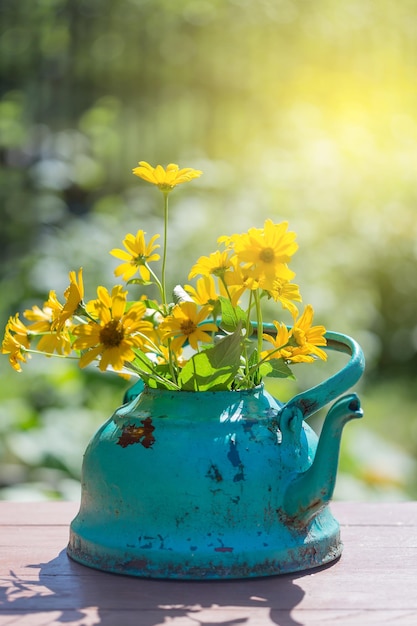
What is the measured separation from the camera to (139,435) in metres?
1.00

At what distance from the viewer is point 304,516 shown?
3.25 ft

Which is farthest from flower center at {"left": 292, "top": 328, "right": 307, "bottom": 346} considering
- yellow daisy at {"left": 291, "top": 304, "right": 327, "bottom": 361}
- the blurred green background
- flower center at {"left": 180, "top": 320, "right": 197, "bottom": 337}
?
the blurred green background

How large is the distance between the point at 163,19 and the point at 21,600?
471cm

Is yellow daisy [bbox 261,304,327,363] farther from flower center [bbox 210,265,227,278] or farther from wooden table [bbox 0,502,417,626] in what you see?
wooden table [bbox 0,502,417,626]

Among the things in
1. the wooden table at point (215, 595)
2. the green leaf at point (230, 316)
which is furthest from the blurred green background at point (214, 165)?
the green leaf at point (230, 316)

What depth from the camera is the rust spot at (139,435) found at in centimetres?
99

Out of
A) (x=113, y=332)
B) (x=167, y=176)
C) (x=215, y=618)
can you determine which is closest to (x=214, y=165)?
(x=167, y=176)

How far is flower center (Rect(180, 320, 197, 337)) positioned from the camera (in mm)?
967

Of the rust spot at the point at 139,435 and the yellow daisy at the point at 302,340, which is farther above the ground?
the yellow daisy at the point at 302,340

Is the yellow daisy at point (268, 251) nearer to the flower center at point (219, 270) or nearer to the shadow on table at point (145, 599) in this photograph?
the flower center at point (219, 270)

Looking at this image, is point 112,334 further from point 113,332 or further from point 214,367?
point 214,367

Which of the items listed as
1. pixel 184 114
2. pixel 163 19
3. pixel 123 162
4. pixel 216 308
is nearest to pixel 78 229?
pixel 123 162

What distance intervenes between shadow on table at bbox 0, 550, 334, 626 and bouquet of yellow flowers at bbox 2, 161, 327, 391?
0.21 metres

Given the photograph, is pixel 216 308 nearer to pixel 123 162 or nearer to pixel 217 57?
pixel 123 162
